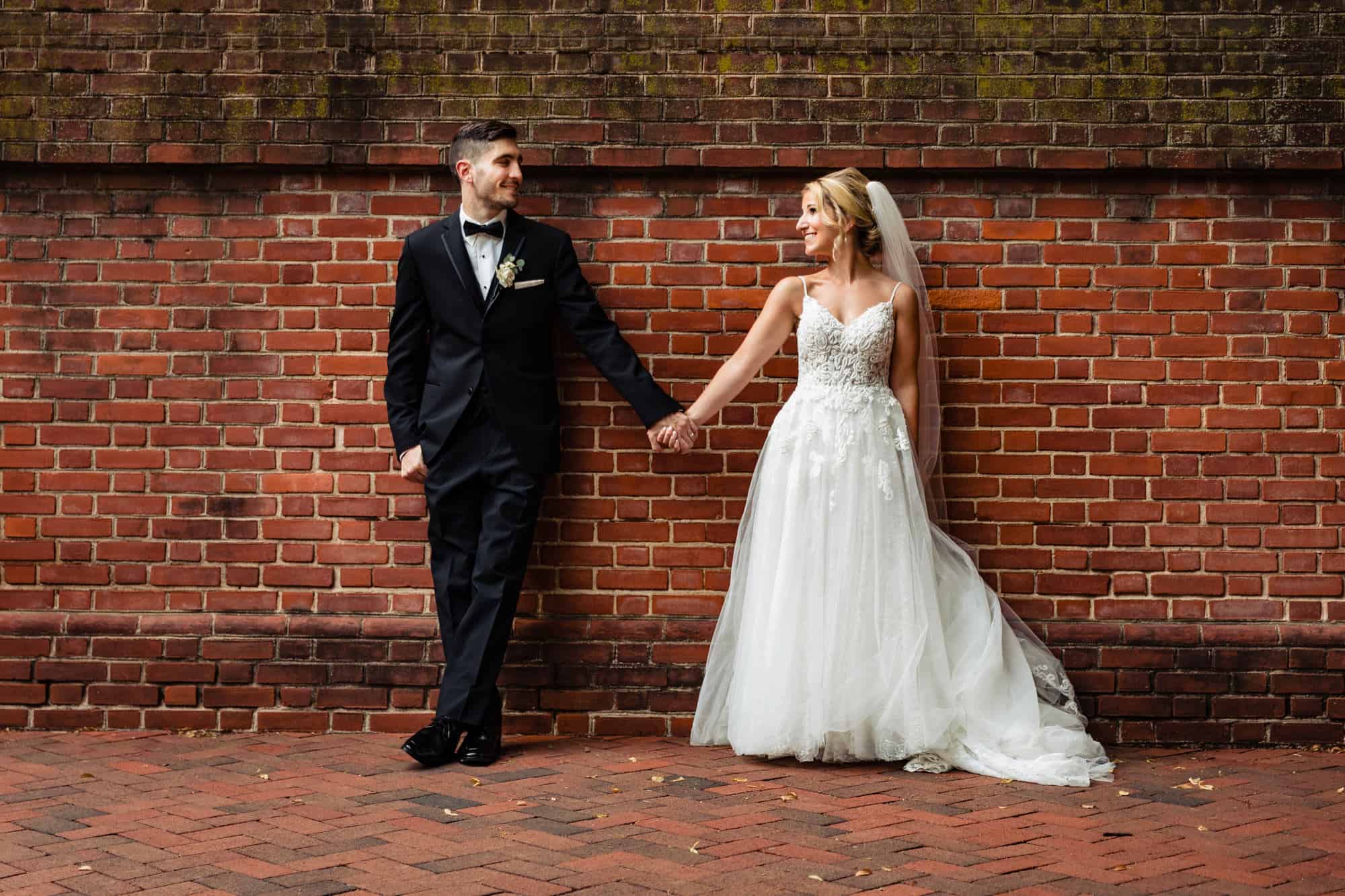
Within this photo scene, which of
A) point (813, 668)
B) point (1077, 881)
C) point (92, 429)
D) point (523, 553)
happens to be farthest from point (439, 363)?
point (1077, 881)

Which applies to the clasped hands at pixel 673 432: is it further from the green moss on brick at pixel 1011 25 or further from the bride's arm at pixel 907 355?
the green moss on brick at pixel 1011 25

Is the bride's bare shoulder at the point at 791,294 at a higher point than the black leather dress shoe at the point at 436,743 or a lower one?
higher

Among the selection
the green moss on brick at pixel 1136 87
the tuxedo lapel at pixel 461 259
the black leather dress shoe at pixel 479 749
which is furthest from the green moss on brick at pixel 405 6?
the black leather dress shoe at pixel 479 749

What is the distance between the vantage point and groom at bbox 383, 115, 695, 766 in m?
5.05

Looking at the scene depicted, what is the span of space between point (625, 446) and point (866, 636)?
1.29 meters

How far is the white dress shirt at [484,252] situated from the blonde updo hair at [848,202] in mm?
1259

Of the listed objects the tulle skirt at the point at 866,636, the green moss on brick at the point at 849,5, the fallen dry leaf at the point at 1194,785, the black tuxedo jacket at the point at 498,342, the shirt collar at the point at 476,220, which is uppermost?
the green moss on brick at the point at 849,5

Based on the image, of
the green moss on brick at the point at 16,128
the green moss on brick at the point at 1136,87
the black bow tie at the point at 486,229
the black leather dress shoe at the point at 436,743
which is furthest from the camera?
the green moss on brick at the point at 16,128

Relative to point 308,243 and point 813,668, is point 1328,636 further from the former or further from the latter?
point 308,243

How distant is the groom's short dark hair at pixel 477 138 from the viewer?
503cm

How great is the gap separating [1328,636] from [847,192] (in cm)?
266

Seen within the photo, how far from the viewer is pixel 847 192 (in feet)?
16.6

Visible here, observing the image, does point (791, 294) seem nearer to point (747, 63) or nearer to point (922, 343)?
point (922, 343)

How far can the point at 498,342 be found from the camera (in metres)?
5.12
